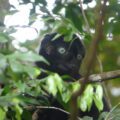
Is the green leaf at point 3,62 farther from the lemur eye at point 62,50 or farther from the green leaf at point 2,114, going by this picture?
the lemur eye at point 62,50

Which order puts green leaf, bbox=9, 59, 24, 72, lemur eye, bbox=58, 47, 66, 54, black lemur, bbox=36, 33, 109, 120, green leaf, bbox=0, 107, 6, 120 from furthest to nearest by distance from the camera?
1. lemur eye, bbox=58, 47, 66, 54
2. black lemur, bbox=36, 33, 109, 120
3. green leaf, bbox=0, 107, 6, 120
4. green leaf, bbox=9, 59, 24, 72

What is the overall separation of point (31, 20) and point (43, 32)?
1607 millimetres

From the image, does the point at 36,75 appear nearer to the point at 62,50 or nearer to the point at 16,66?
the point at 16,66

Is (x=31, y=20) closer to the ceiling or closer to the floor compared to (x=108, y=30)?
closer to the ceiling

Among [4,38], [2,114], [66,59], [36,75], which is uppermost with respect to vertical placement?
[4,38]

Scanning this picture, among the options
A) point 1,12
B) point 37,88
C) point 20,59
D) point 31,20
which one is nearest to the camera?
point 20,59

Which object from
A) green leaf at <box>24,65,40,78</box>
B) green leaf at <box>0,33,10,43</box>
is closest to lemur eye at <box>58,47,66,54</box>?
green leaf at <box>0,33,10,43</box>

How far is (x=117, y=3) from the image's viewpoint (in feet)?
7.89

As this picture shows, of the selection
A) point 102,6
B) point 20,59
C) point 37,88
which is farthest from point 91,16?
point 102,6

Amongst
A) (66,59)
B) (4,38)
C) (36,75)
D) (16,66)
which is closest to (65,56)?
(66,59)

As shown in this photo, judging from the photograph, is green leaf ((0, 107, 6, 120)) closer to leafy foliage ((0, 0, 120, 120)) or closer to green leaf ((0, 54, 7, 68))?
leafy foliage ((0, 0, 120, 120))

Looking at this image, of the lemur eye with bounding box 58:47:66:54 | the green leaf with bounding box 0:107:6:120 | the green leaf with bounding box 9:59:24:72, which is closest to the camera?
the green leaf with bounding box 9:59:24:72

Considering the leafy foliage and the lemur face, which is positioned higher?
the leafy foliage

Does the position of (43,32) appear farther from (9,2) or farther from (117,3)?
(117,3)
